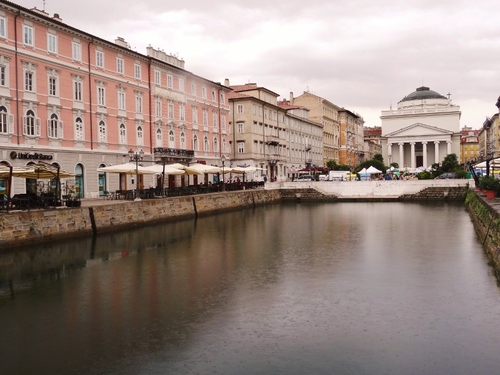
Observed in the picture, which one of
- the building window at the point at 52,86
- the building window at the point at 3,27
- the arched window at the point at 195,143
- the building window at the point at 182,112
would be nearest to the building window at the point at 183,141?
the building window at the point at 182,112

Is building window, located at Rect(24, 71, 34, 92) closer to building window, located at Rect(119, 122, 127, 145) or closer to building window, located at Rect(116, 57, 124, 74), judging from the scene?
building window, located at Rect(116, 57, 124, 74)

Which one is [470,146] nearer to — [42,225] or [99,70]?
[99,70]

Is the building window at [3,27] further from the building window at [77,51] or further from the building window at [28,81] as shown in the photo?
the building window at [77,51]

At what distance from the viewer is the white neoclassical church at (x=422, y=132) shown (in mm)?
102250

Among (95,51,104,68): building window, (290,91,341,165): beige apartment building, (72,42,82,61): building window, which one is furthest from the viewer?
(290,91,341,165): beige apartment building

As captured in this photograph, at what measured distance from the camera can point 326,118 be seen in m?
101

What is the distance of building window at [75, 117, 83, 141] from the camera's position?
37.2 meters

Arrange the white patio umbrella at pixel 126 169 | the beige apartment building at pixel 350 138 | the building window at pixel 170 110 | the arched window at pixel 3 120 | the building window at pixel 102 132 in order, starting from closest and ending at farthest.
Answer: the arched window at pixel 3 120 < the white patio umbrella at pixel 126 169 < the building window at pixel 102 132 < the building window at pixel 170 110 < the beige apartment building at pixel 350 138

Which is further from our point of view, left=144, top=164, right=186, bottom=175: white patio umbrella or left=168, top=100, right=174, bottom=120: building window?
left=168, top=100, right=174, bottom=120: building window

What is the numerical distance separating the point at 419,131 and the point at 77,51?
8104cm

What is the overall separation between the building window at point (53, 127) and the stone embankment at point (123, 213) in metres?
6.16

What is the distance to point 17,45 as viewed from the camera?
32031 millimetres

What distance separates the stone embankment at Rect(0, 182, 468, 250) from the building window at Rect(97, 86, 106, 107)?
32.5 feet

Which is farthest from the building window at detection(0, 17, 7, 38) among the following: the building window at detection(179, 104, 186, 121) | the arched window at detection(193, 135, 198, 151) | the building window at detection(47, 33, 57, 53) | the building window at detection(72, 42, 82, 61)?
the arched window at detection(193, 135, 198, 151)
